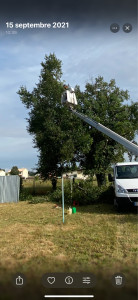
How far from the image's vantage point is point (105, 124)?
15391 millimetres

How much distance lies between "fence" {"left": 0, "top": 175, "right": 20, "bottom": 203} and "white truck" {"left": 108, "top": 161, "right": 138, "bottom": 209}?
7.15 meters

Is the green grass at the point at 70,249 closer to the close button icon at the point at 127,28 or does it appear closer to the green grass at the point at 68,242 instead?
the green grass at the point at 68,242

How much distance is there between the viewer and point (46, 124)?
12.7 metres

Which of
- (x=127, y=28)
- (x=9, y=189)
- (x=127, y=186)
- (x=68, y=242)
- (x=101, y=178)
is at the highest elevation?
(x=127, y=28)

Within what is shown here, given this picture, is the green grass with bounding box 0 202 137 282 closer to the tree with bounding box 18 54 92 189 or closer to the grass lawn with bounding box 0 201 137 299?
the grass lawn with bounding box 0 201 137 299

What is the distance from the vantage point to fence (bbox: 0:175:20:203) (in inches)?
483

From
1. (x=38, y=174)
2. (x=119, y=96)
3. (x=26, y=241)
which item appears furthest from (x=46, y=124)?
(x=26, y=241)

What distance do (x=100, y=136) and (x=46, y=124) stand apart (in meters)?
4.86

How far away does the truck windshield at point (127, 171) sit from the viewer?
739 cm

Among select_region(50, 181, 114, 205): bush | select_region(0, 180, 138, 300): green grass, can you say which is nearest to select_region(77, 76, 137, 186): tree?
select_region(50, 181, 114, 205): bush

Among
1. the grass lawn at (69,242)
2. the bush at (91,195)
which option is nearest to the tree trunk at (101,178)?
the bush at (91,195)

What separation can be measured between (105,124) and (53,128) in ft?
16.0

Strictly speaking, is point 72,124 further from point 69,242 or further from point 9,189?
point 69,242

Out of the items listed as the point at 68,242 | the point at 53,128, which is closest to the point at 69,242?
the point at 68,242
